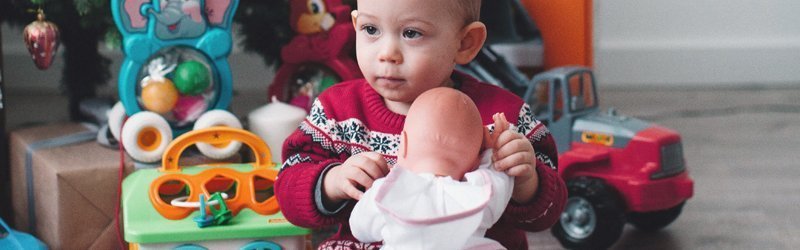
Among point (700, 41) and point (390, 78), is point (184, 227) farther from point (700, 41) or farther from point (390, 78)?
point (700, 41)

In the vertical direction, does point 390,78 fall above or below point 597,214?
above

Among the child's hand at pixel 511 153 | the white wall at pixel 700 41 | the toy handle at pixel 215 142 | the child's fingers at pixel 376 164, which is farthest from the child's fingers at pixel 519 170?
the white wall at pixel 700 41

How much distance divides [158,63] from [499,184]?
0.82m

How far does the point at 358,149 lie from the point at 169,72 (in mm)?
639

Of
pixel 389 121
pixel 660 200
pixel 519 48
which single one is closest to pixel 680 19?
pixel 519 48

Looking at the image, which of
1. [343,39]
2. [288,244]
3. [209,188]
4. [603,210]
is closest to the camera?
[288,244]

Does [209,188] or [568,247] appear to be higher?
[209,188]

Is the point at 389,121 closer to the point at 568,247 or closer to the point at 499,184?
the point at 499,184

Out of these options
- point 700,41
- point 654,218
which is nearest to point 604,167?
point 654,218

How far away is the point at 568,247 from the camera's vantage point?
1.60 m

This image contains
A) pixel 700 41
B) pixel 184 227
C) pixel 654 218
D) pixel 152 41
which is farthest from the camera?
pixel 700 41

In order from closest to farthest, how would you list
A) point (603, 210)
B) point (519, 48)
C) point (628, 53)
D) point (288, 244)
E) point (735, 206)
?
point (288, 244) < point (603, 210) < point (735, 206) < point (519, 48) < point (628, 53)

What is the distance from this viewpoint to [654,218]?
1.69 metres

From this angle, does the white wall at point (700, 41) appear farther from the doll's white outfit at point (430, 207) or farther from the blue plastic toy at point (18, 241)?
the doll's white outfit at point (430, 207)
